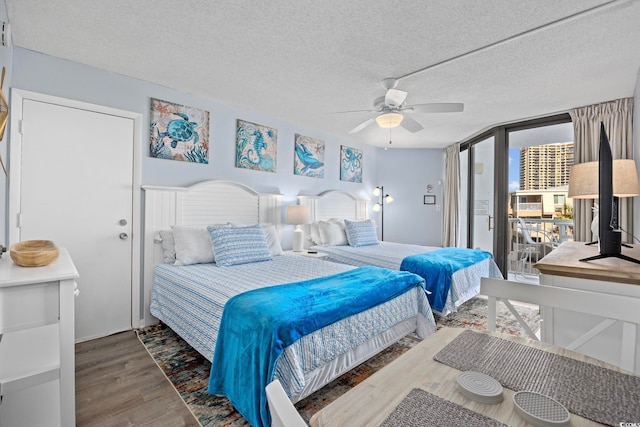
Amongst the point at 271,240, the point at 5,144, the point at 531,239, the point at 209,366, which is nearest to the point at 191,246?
the point at 271,240

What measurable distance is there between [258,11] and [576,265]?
2.32m

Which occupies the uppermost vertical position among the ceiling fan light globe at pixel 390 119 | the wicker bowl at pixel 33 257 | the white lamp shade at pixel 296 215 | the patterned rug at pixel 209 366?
the ceiling fan light globe at pixel 390 119

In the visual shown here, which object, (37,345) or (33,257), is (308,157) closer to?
(33,257)

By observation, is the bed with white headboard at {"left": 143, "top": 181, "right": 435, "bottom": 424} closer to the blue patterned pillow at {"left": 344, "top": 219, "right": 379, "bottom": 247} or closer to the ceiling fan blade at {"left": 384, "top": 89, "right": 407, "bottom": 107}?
the blue patterned pillow at {"left": 344, "top": 219, "right": 379, "bottom": 247}

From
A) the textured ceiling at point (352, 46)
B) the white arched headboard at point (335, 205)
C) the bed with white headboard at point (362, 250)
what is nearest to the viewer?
the textured ceiling at point (352, 46)

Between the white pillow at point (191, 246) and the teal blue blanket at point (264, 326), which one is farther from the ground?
the white pillow at point (191, 246)

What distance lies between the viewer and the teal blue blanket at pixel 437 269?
297 cm

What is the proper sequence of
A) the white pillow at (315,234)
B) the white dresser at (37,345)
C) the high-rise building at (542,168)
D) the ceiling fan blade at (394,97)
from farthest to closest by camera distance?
1. the white pillow at (315,234)
2. the high-rise building at (542,168)
3. the ceiling fan blade at (394,97)
4. the white dresser at (37,345)

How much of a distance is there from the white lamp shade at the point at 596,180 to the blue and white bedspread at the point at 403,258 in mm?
1236

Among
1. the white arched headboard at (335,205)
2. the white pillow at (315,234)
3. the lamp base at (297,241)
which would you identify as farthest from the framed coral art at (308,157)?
the lamp base at (297,241)

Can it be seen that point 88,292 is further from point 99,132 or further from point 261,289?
point 261,289

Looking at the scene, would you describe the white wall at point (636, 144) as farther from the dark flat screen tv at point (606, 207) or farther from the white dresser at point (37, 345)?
the white dresser at point (37, 345)

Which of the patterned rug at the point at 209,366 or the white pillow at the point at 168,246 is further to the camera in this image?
the white pillow at the point at 168,246

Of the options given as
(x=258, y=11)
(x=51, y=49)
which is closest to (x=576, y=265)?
(x=258, y=11)
